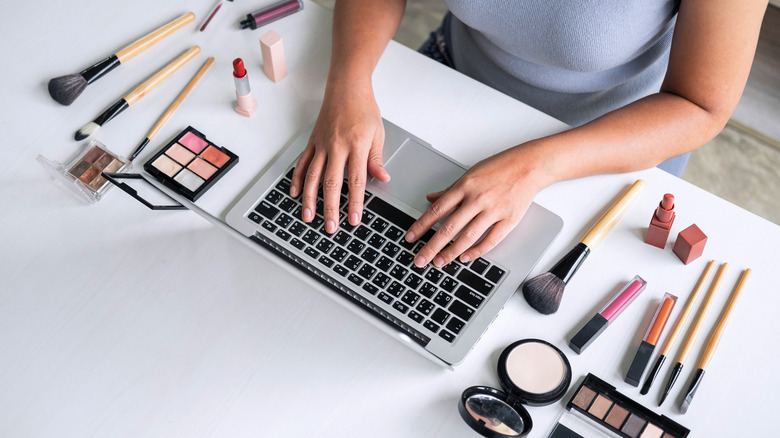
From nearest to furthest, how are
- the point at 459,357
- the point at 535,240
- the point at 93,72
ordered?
the point at 459,357
the point at 535,240
the point at 93,72

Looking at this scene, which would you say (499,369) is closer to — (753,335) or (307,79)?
(753,335)

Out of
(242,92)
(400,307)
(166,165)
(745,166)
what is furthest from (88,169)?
(745,166)

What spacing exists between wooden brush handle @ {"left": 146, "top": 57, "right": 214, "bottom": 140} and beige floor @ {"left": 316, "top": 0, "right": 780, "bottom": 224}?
134 centimetres

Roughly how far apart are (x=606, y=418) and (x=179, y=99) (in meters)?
0.67

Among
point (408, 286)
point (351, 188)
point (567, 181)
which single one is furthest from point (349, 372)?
point (567, 181)

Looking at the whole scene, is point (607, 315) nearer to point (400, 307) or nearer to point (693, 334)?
point (693, 334)

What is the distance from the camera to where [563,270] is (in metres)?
0.77

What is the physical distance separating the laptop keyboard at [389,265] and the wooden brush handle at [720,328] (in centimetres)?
24

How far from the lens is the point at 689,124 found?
0.86 m

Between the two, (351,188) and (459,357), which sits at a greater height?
(351,188)

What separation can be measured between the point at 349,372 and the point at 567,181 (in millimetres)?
376

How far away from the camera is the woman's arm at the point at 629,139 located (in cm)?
78

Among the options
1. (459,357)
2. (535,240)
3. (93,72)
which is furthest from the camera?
(93,72)

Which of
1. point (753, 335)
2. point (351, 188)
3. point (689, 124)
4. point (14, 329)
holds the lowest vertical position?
point (14, 329)
